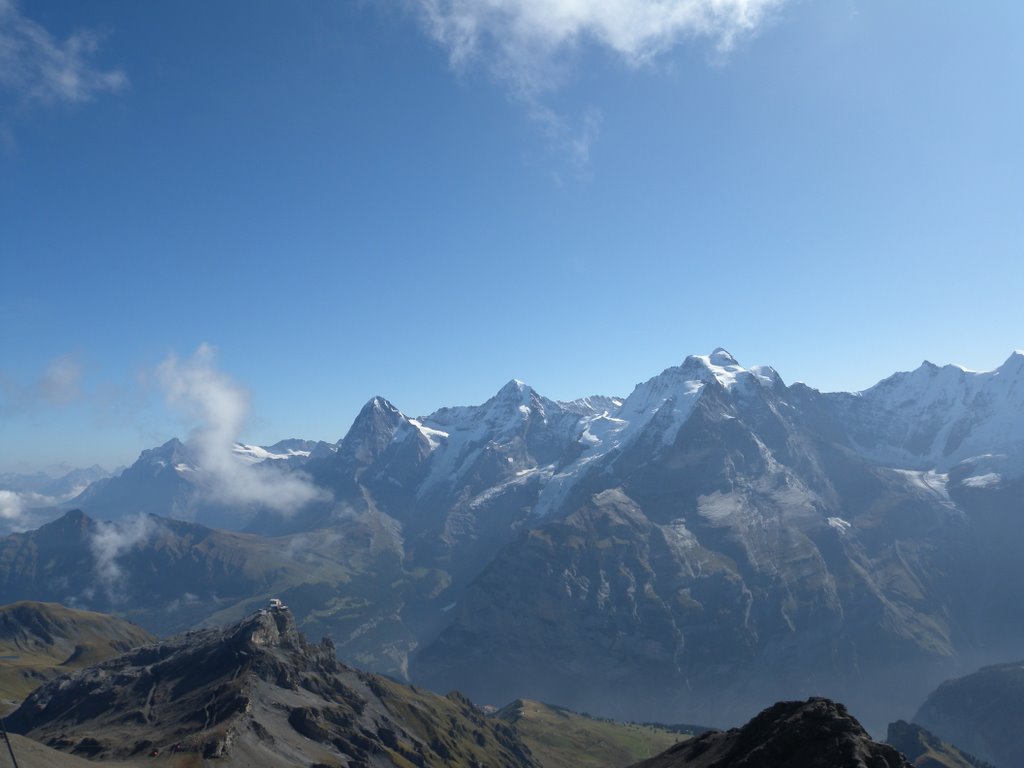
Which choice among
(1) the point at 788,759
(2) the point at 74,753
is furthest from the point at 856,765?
(2) the point at 74,753

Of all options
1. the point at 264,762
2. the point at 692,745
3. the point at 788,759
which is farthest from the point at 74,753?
the point at 788,759

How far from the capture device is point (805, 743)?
3839 inches

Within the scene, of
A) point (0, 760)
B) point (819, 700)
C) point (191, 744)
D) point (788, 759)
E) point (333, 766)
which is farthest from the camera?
point (333, 766)

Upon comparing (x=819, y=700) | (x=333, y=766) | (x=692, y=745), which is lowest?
(x=333, y=766)

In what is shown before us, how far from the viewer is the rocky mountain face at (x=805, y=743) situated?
9081 cm

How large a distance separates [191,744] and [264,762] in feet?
62.6

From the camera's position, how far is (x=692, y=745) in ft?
456

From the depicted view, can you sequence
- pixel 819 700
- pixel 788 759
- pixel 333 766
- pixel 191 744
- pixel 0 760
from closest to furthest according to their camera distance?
pixel 788 759 → pixel 819 700 → pixel 0 760 → pixel 191 744 → pixel 333 766

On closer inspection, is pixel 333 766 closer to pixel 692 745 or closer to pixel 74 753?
pixel 74 753

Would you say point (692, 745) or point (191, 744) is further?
point (191, 744)

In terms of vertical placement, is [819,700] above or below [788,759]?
above

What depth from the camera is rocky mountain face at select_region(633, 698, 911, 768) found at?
298 feet

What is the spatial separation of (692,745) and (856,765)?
193 feet

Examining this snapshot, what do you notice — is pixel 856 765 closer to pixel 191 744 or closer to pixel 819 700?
pixel 819 700
